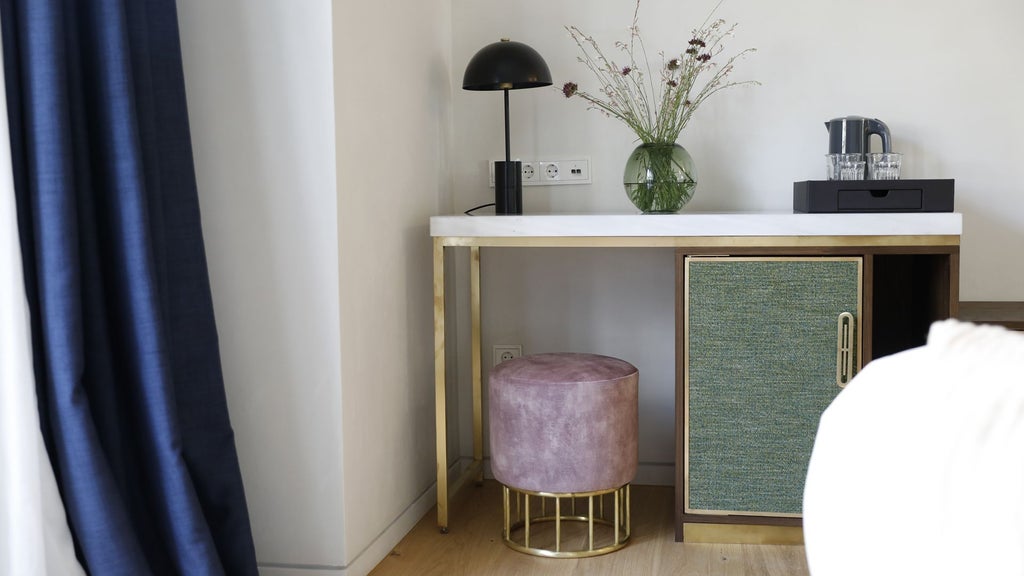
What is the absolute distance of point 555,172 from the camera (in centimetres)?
269

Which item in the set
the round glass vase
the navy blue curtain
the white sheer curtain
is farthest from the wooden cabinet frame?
the white sheer curtain

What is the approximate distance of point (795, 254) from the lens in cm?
210

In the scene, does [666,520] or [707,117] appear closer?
[666,520]

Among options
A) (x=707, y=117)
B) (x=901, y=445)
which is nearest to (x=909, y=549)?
(x=901, y=445)

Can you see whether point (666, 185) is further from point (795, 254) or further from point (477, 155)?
point (477, 155)

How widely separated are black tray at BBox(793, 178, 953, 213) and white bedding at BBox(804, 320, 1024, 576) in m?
1.50

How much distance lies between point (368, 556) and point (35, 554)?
2.60ft

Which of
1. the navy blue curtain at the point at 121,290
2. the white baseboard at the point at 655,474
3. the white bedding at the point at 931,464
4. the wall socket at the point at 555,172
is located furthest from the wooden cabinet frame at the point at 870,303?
the white bedding at the point at 931,464

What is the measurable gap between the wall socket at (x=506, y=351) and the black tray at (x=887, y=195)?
3.35ft

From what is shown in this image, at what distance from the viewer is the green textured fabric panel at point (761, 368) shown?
6.88 feet

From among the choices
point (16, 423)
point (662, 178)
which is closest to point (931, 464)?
point (16, 423)

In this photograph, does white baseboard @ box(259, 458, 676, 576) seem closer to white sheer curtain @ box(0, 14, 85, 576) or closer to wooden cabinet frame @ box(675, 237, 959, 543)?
wooden cabinet frame @ box(675, 237, 959, 543)

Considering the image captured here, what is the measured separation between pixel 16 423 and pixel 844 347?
1.65 m

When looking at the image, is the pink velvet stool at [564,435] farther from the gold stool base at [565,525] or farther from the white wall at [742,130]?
the white wall at [742,130]
